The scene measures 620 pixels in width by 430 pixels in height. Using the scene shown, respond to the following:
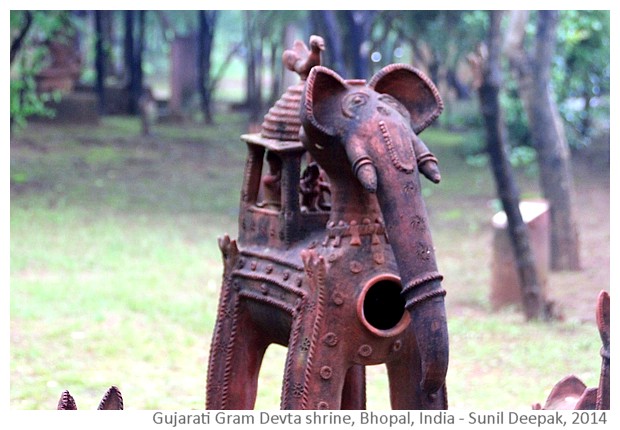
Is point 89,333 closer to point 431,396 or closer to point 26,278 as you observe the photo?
point 26,278

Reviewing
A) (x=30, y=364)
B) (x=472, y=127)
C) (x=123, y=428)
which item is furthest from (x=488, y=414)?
(x=472, y=127)

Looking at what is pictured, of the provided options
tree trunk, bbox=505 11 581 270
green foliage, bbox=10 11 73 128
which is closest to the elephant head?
tree trunk, bbox=505 11 581 270

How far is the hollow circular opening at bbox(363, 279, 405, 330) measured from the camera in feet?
9.42

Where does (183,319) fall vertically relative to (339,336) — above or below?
above

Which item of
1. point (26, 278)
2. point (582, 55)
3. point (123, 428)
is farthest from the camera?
point (582, 55)

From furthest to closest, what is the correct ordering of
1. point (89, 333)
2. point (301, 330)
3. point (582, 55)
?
point (582, 55) < point (89, 333) < point (301, 330)

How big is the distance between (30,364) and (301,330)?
111 inches

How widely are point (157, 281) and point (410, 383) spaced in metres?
4.18

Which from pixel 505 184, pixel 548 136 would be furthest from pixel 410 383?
pixel 548 136

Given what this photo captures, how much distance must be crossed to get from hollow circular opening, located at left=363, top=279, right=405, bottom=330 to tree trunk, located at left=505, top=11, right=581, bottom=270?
4.78m

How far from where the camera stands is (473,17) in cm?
1083

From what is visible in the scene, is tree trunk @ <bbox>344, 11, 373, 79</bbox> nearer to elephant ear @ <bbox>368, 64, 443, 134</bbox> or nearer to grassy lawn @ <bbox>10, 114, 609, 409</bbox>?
grassy lawn @ <bbox>10, 114, 609, 409</bbox>

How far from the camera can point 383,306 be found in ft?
9.57

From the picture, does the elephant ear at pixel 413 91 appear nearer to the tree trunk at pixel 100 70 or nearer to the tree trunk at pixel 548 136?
the tree trunk at pixel 548 136
